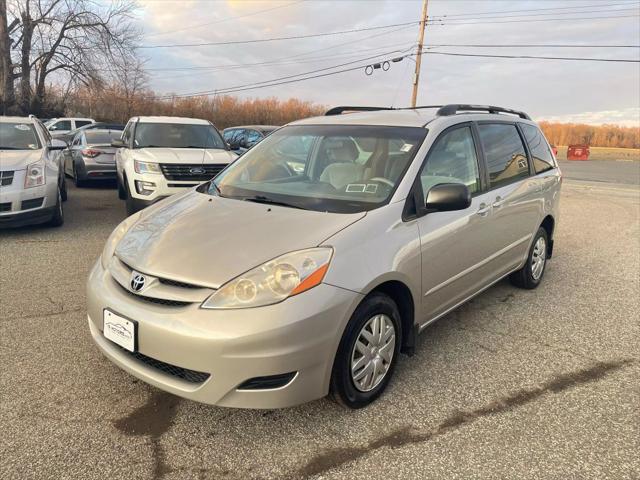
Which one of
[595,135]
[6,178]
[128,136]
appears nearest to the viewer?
[6,178]

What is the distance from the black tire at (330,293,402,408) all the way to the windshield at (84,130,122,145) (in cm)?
1031

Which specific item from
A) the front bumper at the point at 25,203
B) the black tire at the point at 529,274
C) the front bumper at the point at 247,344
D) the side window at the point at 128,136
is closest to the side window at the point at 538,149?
the black tire at the point at 529,274

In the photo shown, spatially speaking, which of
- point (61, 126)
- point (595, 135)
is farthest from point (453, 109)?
point (595, 135)

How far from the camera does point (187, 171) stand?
7.34m

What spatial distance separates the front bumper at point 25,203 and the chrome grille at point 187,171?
1569 mm

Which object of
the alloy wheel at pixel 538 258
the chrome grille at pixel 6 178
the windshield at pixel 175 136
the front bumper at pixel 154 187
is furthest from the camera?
the windshield at pixel 175 136

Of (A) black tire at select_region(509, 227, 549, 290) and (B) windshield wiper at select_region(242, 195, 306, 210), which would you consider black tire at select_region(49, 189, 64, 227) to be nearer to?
(B) windshield wiper at select_region(242, 195, 306, 210)

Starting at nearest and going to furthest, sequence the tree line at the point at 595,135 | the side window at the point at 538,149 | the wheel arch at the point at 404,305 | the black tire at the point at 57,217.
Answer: the wheel arch at the point at 404,305, the side window at the point at 538,149, the black tire at the point at 57,217, the tree line at the point at 595,135

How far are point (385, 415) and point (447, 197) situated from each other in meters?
1.37

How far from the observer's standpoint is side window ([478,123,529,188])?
393 cm

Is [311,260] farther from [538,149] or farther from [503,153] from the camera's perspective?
[538,149]

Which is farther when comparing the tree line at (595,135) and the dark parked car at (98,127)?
the tree line at (595,135)

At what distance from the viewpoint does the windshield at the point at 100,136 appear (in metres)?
11.2

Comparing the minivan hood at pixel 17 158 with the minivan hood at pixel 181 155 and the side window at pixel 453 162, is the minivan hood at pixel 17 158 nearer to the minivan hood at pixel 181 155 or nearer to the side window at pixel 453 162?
the minivan hood at pixel 181 155
